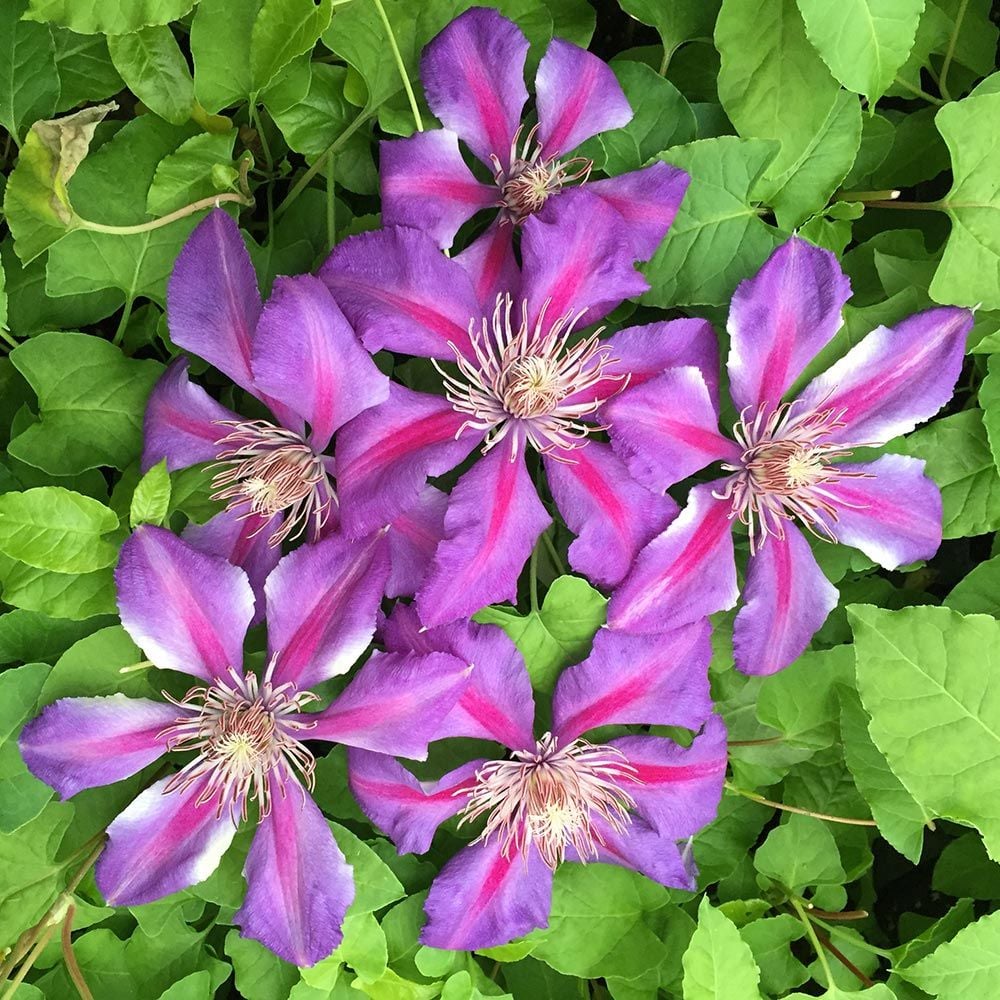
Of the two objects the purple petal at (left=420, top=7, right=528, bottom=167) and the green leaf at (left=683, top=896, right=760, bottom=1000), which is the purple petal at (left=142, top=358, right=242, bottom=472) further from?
the green leaf at (left=683, top=896, right=760, bottom=1000)

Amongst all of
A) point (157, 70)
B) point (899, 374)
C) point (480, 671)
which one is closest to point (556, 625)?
point (480, 671)

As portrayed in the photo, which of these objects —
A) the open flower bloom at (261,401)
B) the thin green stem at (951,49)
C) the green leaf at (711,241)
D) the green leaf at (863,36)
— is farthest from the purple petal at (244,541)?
the thin green stem at (951,49)

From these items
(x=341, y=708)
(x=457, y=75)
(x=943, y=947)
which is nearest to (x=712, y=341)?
(x=457, y=75)

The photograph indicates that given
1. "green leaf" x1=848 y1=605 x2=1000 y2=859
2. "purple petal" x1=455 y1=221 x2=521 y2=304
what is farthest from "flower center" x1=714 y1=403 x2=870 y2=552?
"purple petal" x1=455 y1=221 x2=521 y2=304

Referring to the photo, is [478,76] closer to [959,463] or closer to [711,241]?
[711,241]

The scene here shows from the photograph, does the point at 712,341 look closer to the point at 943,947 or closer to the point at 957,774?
the point at 957,774
